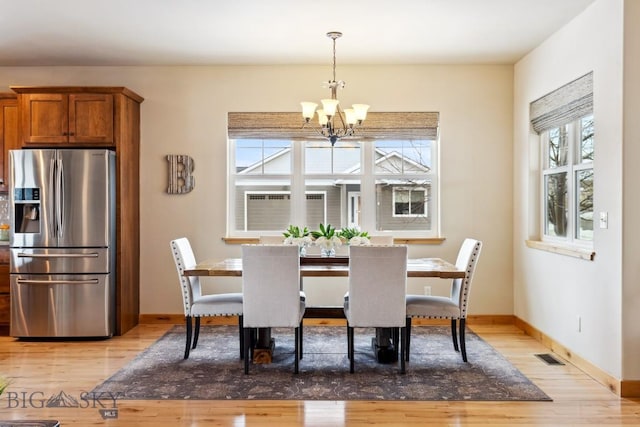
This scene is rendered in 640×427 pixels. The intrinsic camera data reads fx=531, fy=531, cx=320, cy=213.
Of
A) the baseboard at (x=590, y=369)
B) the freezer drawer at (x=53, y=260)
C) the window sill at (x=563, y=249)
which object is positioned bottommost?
the baseboard at (x=590, y=369)

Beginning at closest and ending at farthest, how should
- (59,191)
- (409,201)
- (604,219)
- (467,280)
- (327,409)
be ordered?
(327,409)
(604,219)
(467,280)
(59,191)
(409,201)

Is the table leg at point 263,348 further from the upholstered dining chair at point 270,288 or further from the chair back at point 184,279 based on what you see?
the chair back at point 184,279

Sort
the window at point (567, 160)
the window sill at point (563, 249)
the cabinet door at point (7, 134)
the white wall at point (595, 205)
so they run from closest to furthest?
the white wall at point (595, 205) → the window sill at point (563, 249) → the window at point (567, 160) → the cabinet door at point (7, 134)

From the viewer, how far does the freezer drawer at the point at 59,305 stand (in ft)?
15.7

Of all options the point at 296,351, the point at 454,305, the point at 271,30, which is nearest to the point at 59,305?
the point at 296,351

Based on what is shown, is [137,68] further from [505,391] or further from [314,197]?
[505,391]

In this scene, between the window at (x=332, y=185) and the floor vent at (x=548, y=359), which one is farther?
the window at (x=332, y=185)

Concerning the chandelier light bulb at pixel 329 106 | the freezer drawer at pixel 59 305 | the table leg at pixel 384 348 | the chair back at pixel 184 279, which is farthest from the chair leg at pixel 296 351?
the freezer drawer at pixel 59 305

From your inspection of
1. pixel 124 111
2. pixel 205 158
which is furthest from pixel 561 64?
pixel 124 111

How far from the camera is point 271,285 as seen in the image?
12.2 ft

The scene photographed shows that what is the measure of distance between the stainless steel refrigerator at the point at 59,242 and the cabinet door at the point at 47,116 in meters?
0.24

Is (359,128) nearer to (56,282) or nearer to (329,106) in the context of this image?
(329,106)

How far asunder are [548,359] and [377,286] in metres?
1.59

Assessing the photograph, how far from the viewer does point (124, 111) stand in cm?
501
